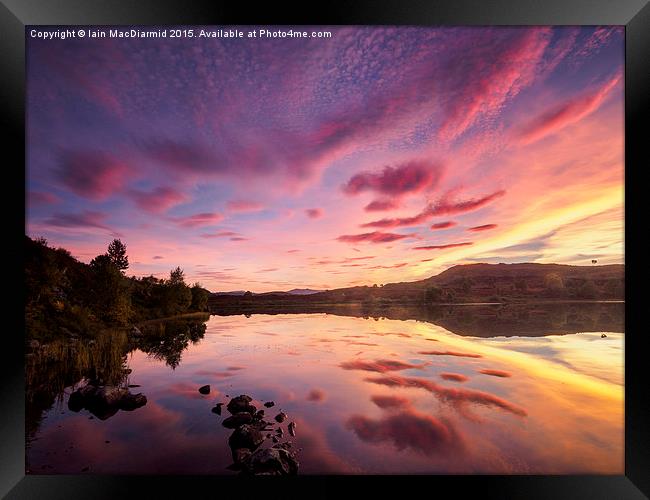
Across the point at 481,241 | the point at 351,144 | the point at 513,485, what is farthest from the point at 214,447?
the point at 481,241

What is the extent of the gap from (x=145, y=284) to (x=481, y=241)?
25754 millimetres

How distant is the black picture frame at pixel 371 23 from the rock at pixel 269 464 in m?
0.13

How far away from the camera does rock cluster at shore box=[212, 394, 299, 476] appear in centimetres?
379

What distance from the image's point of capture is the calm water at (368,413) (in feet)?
13.8

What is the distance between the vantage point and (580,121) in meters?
4.98

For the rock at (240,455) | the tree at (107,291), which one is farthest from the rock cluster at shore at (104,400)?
the tree at (107,291)

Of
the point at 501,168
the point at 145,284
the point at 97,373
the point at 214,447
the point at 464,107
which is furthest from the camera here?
the point at 145,284

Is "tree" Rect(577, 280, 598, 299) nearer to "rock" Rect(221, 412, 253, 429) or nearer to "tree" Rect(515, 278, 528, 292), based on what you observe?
"tree" Rect(515, 278, 528, 292)

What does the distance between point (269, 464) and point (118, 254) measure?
11893 millimetres

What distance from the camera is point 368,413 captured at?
17.7 feet

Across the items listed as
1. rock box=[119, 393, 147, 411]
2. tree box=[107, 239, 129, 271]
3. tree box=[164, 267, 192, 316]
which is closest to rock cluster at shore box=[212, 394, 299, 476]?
rock box=[119, 393, 147, 411]

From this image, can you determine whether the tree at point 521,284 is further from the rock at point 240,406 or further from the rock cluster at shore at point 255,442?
the rock at point 240,406

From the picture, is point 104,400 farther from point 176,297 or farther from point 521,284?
point 176,297

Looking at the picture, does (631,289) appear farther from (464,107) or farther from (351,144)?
(351,144)
